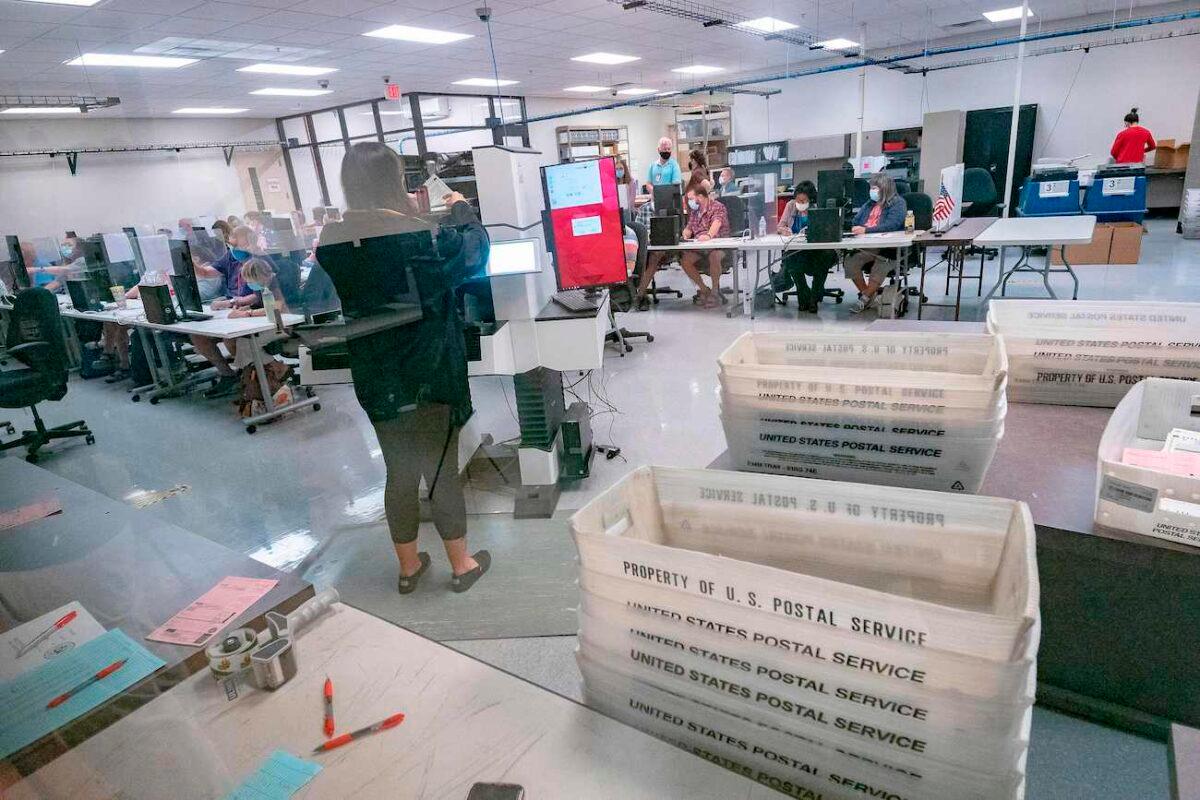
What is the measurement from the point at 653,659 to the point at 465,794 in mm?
286

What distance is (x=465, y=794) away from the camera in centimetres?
73

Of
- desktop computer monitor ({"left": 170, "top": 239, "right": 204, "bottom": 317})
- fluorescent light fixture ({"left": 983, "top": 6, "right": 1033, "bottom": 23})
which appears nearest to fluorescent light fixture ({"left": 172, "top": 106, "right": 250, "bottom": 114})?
desktop computer monitor ({"left": 170, "top": 239, "right": 204, "bottom": 317})

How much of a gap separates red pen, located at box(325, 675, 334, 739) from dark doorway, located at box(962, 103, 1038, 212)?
11438mm

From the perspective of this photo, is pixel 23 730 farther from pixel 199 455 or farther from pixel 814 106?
pixel 814 106

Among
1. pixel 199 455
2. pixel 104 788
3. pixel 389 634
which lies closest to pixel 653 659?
pixel 389 634

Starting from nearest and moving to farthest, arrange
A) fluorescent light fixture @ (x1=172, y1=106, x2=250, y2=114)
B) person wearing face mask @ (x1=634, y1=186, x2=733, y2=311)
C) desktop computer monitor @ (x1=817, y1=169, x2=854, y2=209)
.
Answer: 1. fluorescent light fixture @ (x1=172, y1=106, x2=250, y2=114)
2. desktop computer monitor @ (x1=817, y1=169, x2=854, y2=209)
3. person wearing face mask @ (x1=634, y1=186, x2=733, y2=311)

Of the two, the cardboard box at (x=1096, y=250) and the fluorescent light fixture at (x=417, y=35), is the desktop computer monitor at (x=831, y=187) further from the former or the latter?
the fluorescent light fixture at (x=417, y=35)

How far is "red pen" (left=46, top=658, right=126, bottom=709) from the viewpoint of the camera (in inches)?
39.2

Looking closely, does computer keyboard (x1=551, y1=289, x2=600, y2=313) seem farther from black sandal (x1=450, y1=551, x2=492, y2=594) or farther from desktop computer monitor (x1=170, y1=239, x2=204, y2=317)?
desktop computer monitor (x1=170, y1=239, x2=204, y2=317)

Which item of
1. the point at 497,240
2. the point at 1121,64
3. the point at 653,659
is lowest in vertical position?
the point at 653,659

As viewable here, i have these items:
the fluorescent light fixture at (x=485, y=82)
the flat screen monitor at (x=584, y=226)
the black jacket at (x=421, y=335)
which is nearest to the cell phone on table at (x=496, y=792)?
the black jacket at (x=421, y=335)

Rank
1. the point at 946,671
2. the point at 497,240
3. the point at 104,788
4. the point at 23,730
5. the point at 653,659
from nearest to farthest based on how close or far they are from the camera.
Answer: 1. the point at 946,671
2. the point at 653,659
3. the point at 104,788
4. the point at 23,730
5. the point at 497,240

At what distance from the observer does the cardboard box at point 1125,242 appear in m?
6.23

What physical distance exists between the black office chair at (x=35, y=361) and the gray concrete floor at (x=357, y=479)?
0.16ft
